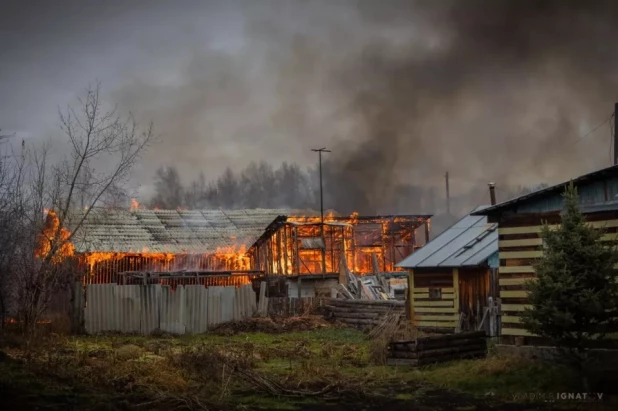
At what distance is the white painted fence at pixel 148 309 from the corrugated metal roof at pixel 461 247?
1014cm

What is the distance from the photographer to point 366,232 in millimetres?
55031

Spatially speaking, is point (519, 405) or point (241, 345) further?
point (241, 345)

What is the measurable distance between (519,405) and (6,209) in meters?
21.0

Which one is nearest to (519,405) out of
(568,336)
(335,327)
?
(568,336)

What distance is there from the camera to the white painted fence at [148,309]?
96.4 ft

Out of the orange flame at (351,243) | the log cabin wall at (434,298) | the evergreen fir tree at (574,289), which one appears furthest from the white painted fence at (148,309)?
the evergreen fir tree at (574,289)

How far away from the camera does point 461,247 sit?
26922mm

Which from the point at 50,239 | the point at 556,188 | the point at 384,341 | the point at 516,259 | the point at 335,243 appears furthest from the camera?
the point at 335,243

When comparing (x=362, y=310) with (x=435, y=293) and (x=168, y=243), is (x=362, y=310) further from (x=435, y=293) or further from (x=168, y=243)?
(x=168, y=243)

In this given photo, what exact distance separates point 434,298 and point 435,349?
818cm

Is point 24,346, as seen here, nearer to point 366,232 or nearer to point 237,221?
point 237,221

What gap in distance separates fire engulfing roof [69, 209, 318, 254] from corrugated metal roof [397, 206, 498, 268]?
21.1 metres

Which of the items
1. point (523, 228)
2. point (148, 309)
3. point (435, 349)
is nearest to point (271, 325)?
point (148, 309)

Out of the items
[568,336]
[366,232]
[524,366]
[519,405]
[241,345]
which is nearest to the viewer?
[519,405]
